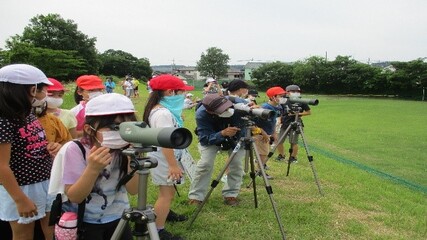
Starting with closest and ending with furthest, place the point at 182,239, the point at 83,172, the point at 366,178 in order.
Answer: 1. the point at 83,172
2. the point at 182,239
3. the point at 366,178

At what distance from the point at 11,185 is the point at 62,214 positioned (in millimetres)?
367

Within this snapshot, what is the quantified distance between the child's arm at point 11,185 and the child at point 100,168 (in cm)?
29

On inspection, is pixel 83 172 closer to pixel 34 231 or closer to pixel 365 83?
pixel 34 231

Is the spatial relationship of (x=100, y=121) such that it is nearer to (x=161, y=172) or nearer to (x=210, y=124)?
(x=161, y=172)

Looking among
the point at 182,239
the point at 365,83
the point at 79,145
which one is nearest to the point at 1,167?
the point at 79,145

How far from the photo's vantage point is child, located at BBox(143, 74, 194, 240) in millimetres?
3277

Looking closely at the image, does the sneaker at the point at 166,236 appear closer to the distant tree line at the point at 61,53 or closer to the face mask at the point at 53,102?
the face mask at the point at 53,102

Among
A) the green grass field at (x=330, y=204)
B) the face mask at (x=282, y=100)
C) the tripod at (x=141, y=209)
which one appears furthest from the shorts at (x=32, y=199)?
the face mask at (x=282, y=100)

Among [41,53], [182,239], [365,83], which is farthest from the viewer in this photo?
[365,83]

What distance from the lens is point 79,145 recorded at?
7.04 feet

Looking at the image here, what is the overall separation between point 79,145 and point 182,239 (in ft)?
6.25

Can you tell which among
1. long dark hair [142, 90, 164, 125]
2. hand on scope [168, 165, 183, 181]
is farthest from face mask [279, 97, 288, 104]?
hand on scope [168, 165, 183, 181]

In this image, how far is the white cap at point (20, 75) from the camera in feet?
7.66

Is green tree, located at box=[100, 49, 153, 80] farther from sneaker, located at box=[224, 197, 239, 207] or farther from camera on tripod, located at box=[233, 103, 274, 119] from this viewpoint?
camera on tripod, located at box=[233, 103, 274, 119]
